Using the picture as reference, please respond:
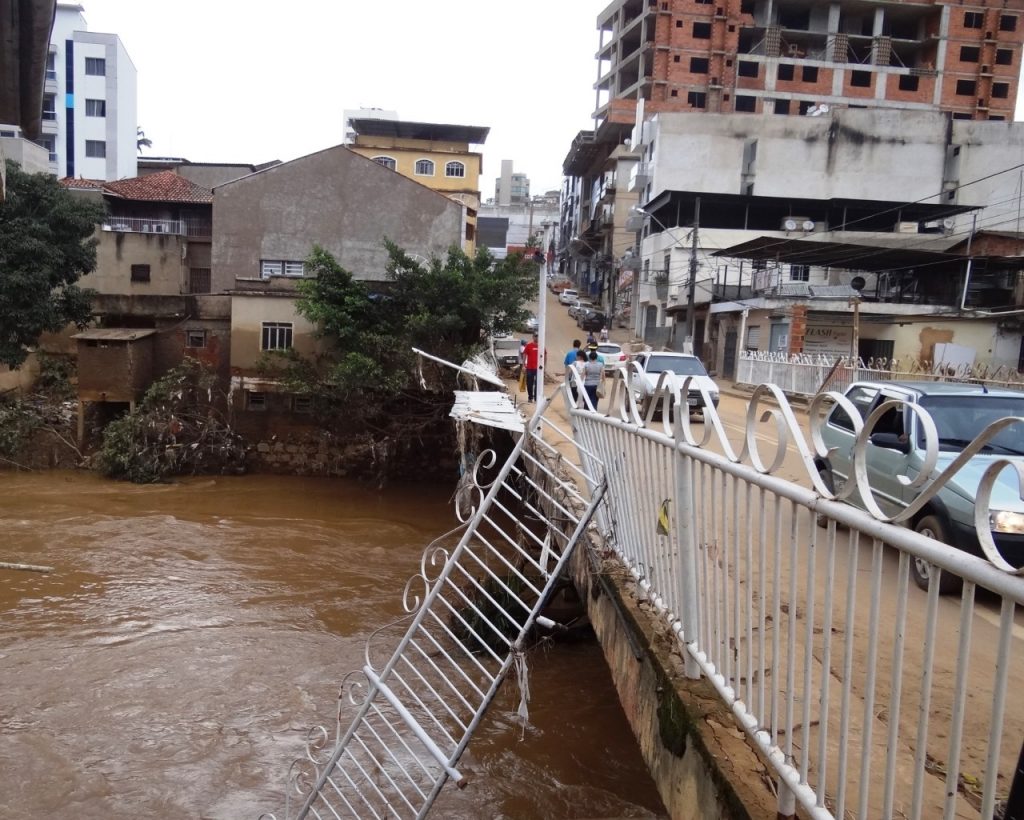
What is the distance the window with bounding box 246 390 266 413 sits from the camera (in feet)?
Answer: 78.5

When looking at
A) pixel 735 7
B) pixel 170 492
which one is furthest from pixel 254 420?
pixel 735 7

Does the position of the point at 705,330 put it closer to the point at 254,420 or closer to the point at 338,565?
the point at 254,420

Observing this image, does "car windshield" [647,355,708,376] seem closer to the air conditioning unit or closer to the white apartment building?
the air conditioning unit

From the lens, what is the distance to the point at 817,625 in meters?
4.93

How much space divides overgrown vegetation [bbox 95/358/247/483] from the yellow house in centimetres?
2912

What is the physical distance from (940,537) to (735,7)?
55235 mm

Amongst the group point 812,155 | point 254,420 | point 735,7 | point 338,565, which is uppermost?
point 735,7

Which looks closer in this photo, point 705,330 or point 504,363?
point 504,363

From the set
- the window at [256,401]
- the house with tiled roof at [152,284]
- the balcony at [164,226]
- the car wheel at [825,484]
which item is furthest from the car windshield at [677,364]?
the balcony at [164,226]

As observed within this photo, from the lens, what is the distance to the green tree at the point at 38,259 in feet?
76.4

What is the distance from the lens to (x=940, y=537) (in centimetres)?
603

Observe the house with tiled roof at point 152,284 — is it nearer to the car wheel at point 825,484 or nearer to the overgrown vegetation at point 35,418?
the overgrown vegetation at point 35,418

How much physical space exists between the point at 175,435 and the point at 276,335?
4212 millimetres

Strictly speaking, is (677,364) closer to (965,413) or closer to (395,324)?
(395,324)
